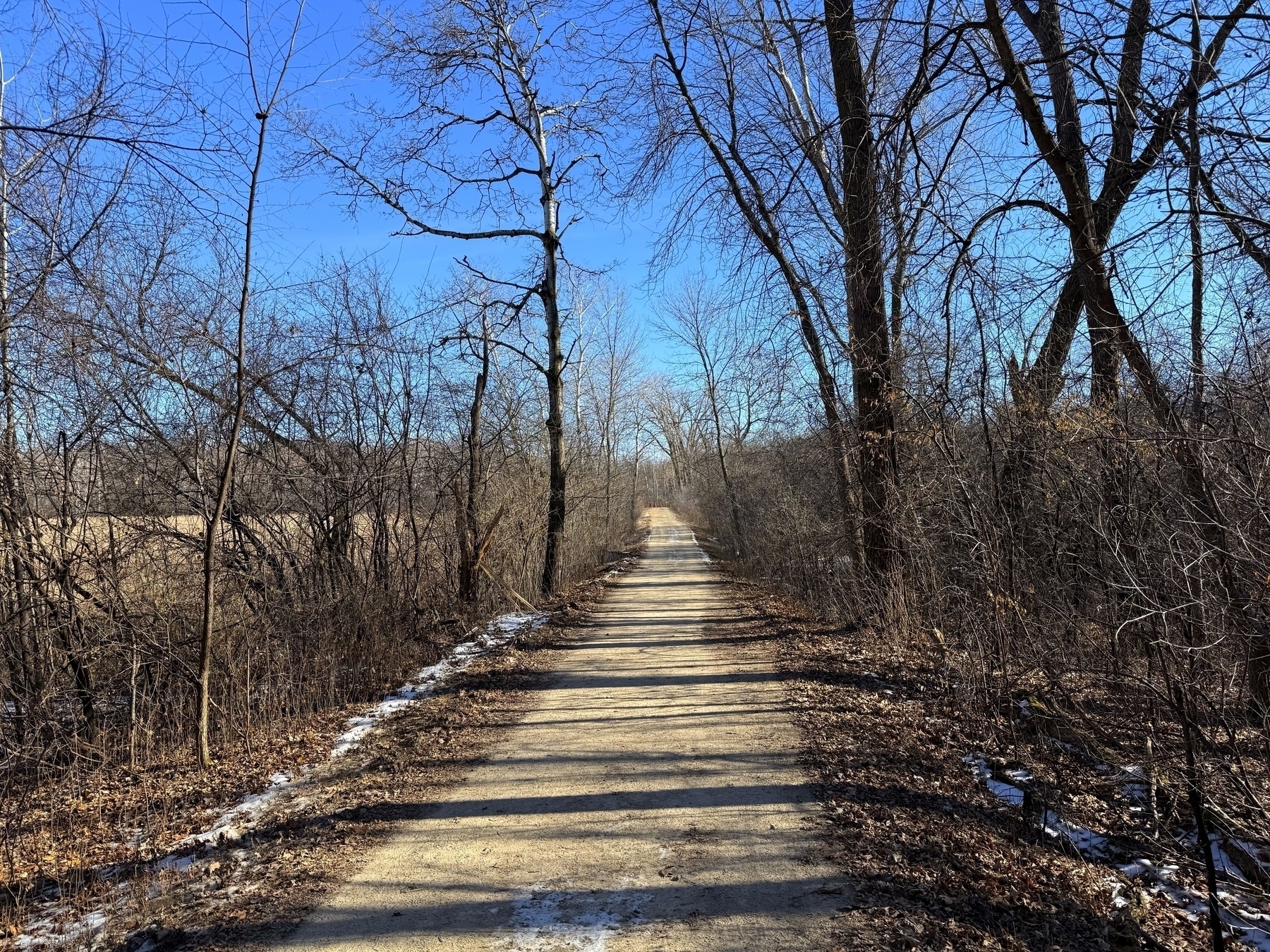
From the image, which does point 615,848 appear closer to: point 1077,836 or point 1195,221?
point 1077,836

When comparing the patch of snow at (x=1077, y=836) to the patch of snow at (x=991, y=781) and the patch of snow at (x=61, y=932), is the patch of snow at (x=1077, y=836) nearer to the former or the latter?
the patch of snow at (x=991, y=781)

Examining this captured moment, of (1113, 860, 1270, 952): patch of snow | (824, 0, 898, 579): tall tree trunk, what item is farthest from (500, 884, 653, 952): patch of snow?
(824, 0, 898, 579): tall tree trunk

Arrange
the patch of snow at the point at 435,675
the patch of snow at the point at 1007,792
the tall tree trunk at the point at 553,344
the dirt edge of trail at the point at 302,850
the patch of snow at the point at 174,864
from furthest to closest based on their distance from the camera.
Result: 1. the tall tree trunk at the point at 553,344
2. the patch of snow at the point at 435,675
3. the patch of snow at the point at 1007,792
4. the patch of snow at the point at 174,864
5. the dirt edge of trail at the point at 302,850

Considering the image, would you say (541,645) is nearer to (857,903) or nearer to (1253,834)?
(857,903)

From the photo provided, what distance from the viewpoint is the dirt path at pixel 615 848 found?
336cm

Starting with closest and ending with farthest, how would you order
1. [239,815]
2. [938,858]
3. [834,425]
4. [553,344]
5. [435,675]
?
[938,858] < [239,815] < [435,675] < [834,425] < [553,344]

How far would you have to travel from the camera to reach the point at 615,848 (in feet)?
13.7

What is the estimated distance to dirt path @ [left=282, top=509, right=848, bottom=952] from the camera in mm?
3359

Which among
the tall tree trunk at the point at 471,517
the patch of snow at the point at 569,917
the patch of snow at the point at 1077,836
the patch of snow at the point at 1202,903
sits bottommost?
the patch of snow at the point at 1202,903

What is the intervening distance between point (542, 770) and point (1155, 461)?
16.6 ft

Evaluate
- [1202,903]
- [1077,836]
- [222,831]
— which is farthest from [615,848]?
[1202,903]

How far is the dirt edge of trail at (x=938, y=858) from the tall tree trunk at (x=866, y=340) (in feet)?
12.8

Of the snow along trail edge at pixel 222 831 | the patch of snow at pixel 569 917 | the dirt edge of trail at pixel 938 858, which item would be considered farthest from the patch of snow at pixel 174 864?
the dirt edge of trail at pixel 938 858

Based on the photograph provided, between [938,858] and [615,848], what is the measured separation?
1766 mm
